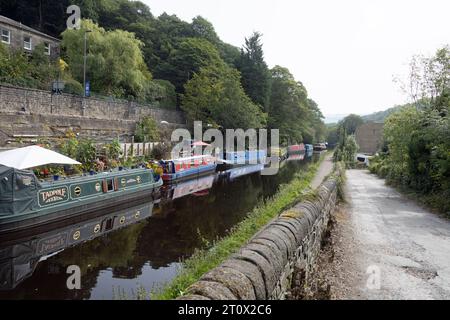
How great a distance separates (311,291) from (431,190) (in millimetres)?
12852

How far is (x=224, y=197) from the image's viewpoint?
20141 mm

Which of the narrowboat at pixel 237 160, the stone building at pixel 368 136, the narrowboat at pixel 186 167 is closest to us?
the narrowboat at pixel 186 167

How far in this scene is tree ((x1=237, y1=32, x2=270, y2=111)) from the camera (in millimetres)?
51656

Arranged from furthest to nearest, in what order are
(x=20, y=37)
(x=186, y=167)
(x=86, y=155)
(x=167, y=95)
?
1. (x=167, y=95)
2. (x=20, y=37)
3. (x=186, y=167)
4. (x=86, y=155)

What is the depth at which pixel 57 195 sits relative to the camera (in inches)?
512

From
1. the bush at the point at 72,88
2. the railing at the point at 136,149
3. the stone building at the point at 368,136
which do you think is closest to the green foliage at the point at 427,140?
the railing at the point at 136,149

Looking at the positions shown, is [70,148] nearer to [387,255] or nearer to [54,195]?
[54,195]

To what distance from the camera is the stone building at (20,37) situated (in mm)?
29548

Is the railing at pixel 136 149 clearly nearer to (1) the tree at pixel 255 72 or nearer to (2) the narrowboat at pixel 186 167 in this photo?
(2) the narrowboat at pixel 186 167

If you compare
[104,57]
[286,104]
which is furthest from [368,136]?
[104,57]

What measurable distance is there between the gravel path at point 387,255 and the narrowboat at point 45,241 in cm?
690

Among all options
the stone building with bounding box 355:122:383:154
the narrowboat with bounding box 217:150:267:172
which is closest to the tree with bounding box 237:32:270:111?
the narrowboat with bounding box 217:150:267:172

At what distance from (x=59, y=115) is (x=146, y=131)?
881cm

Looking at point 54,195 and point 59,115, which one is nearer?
point 54,195
